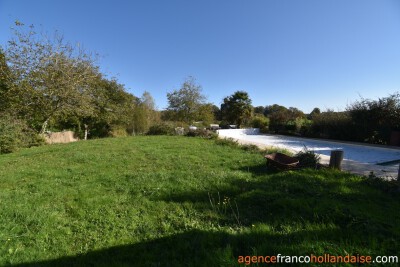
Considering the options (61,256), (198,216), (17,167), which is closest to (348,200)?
(198,216)

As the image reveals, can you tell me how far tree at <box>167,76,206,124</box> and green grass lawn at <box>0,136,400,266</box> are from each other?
Result: 22.1m

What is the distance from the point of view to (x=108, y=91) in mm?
20312

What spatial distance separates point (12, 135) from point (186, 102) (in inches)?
736

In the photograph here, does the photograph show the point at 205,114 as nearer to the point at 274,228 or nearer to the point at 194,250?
the point at 274,228

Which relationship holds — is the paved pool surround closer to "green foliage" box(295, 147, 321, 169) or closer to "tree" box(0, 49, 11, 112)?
"green foliage" box(295, 147, 321, 169)

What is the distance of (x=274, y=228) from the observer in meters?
2.70

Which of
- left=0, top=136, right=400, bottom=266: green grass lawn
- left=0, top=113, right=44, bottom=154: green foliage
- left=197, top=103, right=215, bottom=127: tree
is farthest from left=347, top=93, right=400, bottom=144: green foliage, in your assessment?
left=0, top=113, right=44, bottom=154: green foliage

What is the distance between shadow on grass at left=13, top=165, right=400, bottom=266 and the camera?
2186mm

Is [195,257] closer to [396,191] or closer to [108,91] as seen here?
[396,191]

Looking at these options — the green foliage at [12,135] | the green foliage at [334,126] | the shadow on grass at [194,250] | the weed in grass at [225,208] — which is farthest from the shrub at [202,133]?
the shadow on grass at [194,250]

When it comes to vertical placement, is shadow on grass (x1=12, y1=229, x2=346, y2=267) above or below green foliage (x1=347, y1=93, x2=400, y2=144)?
below

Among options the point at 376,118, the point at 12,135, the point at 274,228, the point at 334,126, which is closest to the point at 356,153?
the point at 376,118

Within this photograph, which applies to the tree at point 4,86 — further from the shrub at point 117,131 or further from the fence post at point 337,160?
the fence post at point 337,160

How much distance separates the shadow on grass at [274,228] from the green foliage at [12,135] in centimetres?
1095
